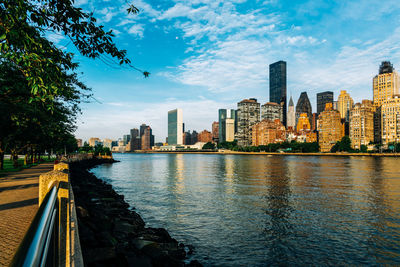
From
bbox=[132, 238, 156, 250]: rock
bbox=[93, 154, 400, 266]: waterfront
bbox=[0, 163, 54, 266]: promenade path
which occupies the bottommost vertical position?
bbox=[93, 154, 400, 266]: waterfront

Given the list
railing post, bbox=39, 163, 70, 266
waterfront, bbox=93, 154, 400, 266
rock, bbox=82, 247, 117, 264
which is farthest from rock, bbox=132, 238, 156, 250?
railing post, bbox=39, 163, 70, 266

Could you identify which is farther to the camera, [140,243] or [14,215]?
[140,243]

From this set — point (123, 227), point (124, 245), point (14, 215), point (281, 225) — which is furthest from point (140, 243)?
point (281, 225)

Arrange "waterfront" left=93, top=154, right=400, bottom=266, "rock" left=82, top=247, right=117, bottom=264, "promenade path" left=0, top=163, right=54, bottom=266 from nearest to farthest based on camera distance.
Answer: "promenade path" left=0, top=163, right=54, bottom=266 < "rock" left=82, top=247, right=117, bottom=264 < "waterfront" left=93, top=154, right=400, bottom=266

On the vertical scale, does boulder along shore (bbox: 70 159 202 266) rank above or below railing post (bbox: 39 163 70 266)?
below

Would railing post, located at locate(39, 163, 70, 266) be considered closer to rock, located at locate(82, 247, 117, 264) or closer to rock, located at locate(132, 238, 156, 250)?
rock, located at locate(82, 247, 117, 264)

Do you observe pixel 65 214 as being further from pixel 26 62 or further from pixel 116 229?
pixel 116 229

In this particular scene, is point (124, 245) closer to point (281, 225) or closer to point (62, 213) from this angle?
point (62, 213)

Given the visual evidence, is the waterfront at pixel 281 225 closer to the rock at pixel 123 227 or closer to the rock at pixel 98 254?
the rock at pixel 123 227

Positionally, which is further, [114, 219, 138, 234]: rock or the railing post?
[114, 219, 138, 234]: rock

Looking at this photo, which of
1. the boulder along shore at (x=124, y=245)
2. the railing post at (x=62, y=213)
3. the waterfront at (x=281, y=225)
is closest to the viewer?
the railing post at (x=62, y=213)

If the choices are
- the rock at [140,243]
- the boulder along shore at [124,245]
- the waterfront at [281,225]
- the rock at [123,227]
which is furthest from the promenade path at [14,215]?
the waterfront at [281,225]

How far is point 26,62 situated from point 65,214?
3541 mm

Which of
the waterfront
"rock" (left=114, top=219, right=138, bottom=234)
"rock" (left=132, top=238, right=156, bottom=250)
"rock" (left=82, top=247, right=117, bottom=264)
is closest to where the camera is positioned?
"rock" (left=82, top=247, right=117, bottom=264)
